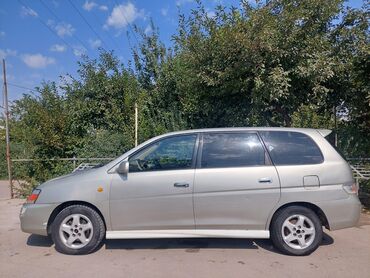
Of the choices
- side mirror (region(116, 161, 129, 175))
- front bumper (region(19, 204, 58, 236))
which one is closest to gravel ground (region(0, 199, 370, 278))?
front bumper (region(19, 204, 58, 236))

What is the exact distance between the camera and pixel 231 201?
4.96m

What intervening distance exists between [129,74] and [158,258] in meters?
7.70

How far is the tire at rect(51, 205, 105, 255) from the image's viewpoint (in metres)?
5.05

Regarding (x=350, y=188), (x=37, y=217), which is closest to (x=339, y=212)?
(x=350, y=188)

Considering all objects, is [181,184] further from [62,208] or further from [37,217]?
[37,217]

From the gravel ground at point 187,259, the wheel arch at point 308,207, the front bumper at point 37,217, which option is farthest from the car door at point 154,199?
the wheel arch at point 308,207

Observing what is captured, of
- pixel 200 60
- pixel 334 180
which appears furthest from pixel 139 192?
pixel 200 60

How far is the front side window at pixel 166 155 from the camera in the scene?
515 centimetres

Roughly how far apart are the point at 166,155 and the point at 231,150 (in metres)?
0.94

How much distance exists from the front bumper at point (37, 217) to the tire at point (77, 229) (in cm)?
13

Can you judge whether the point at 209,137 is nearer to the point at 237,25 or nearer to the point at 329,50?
the point at 237,25

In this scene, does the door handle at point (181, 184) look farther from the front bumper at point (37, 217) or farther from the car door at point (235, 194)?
the front bumper at point (37, 217)

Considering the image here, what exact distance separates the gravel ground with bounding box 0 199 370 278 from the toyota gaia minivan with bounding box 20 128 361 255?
0.83ft

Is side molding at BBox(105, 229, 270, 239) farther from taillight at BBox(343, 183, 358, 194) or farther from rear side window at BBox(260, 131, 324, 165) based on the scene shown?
taillight at BBox(343, 183, 358, 194)
